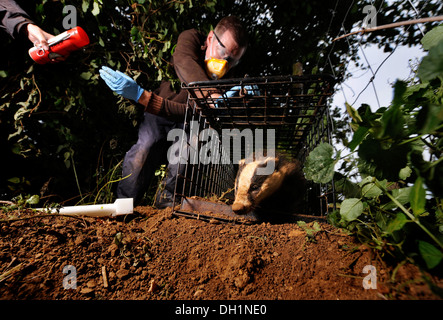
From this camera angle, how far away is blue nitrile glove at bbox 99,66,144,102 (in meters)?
1.85

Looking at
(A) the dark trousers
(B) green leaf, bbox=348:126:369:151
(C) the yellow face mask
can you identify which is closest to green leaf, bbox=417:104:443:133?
(B) green leaf, bbox=348:126:369:151

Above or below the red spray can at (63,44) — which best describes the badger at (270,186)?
below

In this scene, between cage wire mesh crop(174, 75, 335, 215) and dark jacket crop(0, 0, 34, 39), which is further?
dark jacket crop(0, 0, 34, 39)

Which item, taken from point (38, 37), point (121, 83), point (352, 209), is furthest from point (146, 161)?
point (352, 209)

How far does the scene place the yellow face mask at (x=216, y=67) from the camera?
216 centimetres

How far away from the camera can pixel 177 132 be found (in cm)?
249

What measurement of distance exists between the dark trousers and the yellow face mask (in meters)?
0.72

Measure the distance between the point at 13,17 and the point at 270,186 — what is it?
2399 mm

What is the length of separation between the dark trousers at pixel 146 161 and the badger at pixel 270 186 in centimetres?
88

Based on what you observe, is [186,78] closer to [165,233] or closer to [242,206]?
[242,206]

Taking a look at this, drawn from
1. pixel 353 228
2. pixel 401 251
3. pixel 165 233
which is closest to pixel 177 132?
pixel 165 233

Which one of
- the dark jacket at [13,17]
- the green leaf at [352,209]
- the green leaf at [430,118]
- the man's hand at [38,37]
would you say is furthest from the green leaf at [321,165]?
the dark jacket at [13,17]

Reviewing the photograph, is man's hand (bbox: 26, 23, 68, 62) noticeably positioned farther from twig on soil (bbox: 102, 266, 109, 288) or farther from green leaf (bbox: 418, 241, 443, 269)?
green leaf (bbox: 418, 241, 443, 269)

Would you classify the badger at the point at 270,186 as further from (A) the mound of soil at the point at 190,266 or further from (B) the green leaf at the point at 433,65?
(B) the green leaf at the point at 433,65
